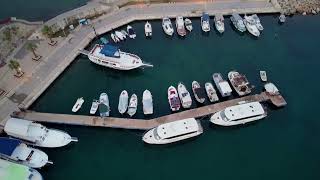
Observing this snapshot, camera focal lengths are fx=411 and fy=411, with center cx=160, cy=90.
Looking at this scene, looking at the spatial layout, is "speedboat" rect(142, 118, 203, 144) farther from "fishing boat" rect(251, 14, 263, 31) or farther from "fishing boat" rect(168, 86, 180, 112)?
"fishing boat" rect(251, 14, 263, 31)

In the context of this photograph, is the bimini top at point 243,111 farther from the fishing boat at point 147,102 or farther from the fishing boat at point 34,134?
the fishing boat at point 34,134

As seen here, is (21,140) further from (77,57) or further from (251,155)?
(251,155)

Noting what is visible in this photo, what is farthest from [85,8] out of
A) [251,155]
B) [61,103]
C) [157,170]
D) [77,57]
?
[251,155]

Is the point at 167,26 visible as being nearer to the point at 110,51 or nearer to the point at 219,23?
the point at 219,23

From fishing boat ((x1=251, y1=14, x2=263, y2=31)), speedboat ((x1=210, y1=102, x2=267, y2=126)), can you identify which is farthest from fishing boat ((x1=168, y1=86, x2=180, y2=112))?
fishing boat ((x1=251, y1=14, x2=263, y2=31))

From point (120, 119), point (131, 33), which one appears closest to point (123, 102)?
point (120, 119)
